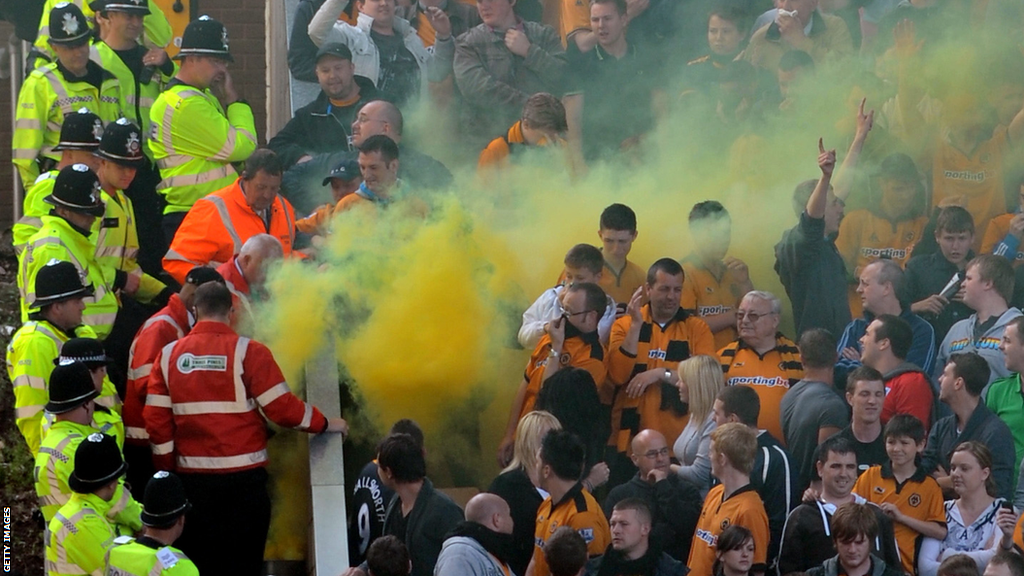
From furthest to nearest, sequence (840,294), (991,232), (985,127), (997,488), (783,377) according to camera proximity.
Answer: (985,127) → (991,232) → (840,294) → (783,377) → (997,488)

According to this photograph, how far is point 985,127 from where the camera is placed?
863 centimetres

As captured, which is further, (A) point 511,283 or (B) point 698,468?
(A) point 511,283

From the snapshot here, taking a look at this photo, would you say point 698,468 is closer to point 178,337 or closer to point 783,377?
point 783,377

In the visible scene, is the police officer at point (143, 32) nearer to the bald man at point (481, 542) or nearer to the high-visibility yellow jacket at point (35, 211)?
the high-visibility yellow jacket at point (35, 211)

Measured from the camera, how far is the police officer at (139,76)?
8.33 meters

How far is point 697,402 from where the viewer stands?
6758 mm

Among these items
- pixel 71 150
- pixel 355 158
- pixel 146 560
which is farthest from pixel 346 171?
pixel 146 560

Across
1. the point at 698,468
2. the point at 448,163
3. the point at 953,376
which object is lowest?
the point at 698,468

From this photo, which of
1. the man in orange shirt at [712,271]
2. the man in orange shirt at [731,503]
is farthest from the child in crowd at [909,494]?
the man in orange shirt at [712,271]

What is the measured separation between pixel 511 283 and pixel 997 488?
9.26 feet

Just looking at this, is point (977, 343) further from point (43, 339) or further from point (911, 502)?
point (43, 339)

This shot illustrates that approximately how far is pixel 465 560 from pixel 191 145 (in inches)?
139

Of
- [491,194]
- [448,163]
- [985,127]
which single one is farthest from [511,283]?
[985,127]

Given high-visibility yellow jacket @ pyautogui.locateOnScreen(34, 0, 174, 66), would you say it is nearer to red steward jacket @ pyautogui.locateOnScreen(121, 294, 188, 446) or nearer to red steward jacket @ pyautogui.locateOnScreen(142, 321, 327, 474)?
red steward jacket @ pyautogui.locateOnScreen(121, 294, 188, 446)
